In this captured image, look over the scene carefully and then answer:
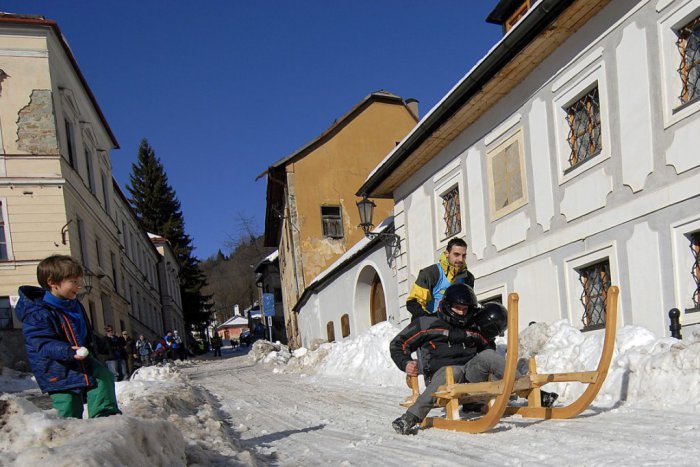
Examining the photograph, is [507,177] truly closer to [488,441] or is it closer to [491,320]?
[491,320]

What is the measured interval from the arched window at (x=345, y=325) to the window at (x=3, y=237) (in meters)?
10.8

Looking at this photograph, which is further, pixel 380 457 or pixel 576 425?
pixel 576 425

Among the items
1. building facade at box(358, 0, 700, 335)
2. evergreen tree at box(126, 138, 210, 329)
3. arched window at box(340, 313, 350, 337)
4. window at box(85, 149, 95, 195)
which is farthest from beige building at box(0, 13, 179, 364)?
evergreen tree at box(126, 138, 210, 329)

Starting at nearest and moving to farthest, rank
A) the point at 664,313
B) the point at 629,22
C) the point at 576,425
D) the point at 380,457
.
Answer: the point at 380,457 < the point at 576,425 < the point at 664,313 < the point at 629,22

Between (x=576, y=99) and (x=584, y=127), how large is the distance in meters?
0.43

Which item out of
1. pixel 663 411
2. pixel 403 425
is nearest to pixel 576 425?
pixel 663 411

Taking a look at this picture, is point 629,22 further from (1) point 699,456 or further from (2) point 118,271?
(2) point 118,271

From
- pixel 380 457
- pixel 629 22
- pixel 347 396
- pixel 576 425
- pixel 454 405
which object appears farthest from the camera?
pixel 347 396

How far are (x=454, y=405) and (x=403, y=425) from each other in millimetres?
448

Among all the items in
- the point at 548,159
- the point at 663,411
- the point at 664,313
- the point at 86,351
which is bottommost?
the point at 663,411

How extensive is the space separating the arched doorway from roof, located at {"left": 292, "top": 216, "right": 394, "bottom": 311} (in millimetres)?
995

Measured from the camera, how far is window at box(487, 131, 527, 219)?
374 inches

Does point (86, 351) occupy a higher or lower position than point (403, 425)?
higher

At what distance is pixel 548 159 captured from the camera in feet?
28.7
